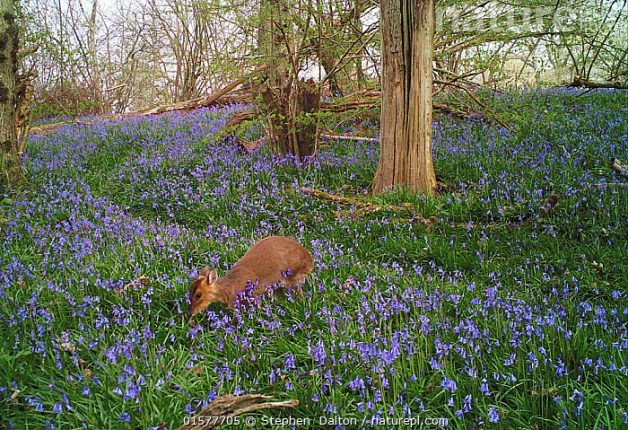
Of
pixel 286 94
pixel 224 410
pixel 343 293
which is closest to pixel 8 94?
pixel 286 94

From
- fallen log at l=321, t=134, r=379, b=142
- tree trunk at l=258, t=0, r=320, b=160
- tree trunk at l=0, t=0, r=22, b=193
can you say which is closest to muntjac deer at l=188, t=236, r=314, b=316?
tree trunk at l=258, t=0, r=320, b=160

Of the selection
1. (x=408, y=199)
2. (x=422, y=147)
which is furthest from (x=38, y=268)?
(x=422, y=147)

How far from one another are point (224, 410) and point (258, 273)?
5.02ft

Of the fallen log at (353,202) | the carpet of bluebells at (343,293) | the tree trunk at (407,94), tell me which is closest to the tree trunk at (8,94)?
the carpet of bluebells at (343,293)

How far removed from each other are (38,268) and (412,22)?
5008 mm

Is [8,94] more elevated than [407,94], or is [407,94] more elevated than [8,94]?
[8,94]

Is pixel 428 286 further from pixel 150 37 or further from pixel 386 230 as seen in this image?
pixel 150 37

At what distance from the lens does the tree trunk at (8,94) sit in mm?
7246

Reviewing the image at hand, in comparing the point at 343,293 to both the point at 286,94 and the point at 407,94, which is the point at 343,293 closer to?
the point at 407,94

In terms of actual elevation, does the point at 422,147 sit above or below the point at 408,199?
above

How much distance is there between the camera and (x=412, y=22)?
602cm

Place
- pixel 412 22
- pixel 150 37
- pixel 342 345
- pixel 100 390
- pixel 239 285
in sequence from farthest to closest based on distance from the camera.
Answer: pixel 150 37 < pixel 412 22 < pixel 239 285 < pixel 342 345 < pixel 100 390

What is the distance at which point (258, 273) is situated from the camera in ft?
12.5

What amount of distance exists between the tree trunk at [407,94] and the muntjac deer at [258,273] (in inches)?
109
